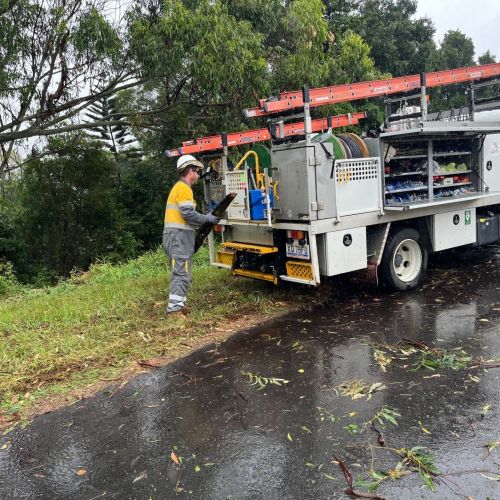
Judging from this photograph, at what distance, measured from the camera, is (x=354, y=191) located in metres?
6.88

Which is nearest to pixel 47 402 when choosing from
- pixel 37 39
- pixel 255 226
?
pixel 255 226

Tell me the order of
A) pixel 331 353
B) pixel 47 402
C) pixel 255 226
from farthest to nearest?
pixel 255 226 → pixel 331 353 → pixel 47 402

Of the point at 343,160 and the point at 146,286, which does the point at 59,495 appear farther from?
the point at 146,286

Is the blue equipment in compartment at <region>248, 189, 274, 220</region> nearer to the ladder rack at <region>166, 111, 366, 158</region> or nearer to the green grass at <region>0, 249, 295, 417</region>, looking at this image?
the ladder rack at <region>166, 111, 366, 158</region>

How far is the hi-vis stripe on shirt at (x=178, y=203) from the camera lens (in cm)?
637

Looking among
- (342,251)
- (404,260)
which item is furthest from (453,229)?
(342,251)

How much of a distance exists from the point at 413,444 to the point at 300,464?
2.50ft

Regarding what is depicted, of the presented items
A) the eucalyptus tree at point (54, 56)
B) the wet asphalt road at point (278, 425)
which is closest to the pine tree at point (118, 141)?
the eucalyptus tree at point (54, 56)

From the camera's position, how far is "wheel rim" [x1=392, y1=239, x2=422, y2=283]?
768 cm

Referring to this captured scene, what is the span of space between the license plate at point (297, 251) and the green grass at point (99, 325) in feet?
2.50

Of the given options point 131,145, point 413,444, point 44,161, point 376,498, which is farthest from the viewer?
point 131,145

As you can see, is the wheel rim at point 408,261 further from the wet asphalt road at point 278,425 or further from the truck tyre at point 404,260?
the wet asphalt road at point 278,425

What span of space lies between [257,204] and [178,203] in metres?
1.13

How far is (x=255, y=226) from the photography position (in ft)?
23.9
